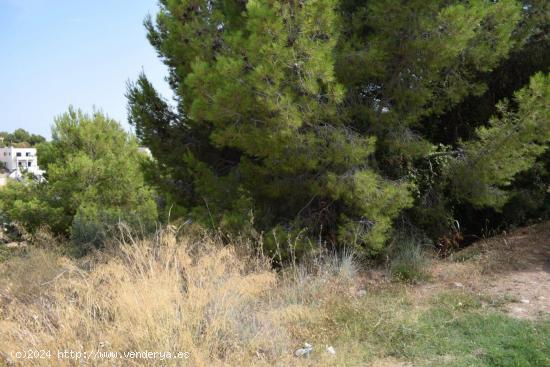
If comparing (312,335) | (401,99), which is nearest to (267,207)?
(401,99)

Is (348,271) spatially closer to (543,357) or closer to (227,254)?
(227,254)

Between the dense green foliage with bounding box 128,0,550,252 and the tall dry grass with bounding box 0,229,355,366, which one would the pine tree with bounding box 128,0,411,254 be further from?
the tall dry grass with bounding box 0,229,355,366

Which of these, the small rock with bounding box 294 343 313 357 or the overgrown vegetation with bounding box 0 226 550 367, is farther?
the small rock with bounding box 294 343 313 357

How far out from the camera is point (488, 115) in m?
8.08

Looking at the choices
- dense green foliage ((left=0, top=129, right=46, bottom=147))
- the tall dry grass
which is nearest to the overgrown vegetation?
the tall dry grass

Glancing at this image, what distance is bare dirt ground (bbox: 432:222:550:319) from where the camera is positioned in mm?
4773

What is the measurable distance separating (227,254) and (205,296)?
0.92 metres

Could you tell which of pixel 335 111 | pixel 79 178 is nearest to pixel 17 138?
pixel 79 178

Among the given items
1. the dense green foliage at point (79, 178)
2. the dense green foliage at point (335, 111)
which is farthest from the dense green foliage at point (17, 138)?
the dense green foliage at point (335, 111)

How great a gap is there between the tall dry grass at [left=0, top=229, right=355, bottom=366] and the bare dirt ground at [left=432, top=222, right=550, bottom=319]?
174 centimetres

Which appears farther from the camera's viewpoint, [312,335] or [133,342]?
[312,335]

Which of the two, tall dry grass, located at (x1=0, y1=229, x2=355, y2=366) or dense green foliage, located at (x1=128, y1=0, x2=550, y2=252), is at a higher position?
dense green foliage, located at (x1=128, y1=0, x2=550, y2=252)

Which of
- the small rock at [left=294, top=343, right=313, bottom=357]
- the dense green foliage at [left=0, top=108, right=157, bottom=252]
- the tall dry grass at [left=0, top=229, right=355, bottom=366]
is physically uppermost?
the dense green foliage at [left=0, top=108, right=157, bottom=252]

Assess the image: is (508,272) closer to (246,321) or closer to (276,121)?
(276,121)
